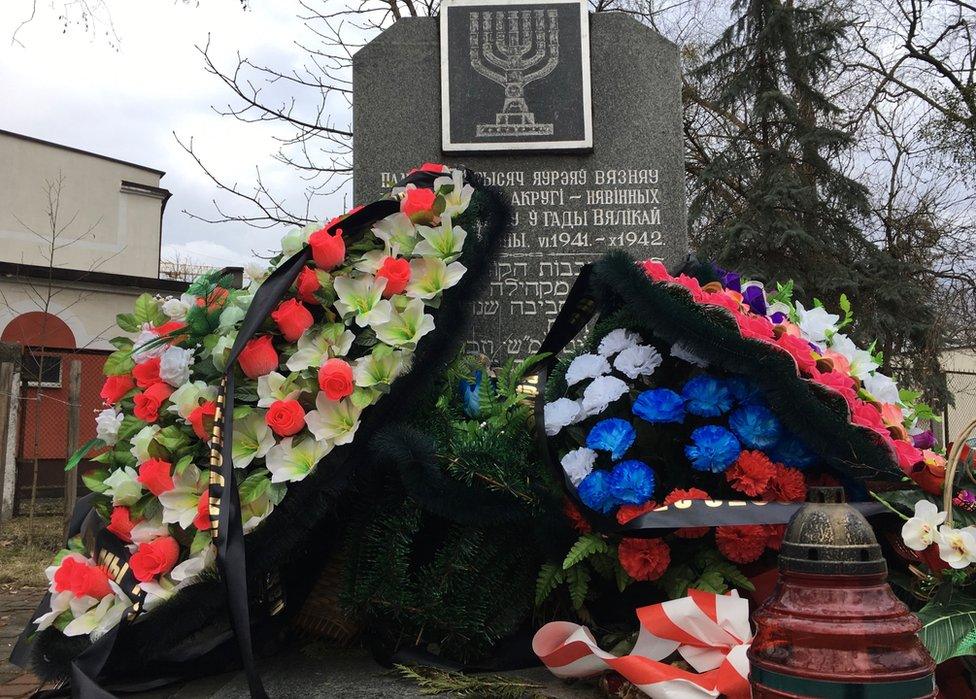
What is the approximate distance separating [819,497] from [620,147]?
9.13 ft

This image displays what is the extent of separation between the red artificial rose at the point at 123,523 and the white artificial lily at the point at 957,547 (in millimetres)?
1774

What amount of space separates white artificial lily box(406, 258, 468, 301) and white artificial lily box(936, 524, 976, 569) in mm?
1224

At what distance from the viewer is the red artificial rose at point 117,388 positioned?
7.97 ft

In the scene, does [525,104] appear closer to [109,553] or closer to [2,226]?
[109,553]

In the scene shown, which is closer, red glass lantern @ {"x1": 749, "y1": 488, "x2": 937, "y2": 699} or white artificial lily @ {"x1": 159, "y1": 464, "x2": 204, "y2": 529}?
red glass lantern @ {"x1": 749, "y1": 488, "x2": 937, "y2": 699}

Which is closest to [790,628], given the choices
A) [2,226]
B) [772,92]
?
[772,92]

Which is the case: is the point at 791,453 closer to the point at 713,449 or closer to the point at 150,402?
the point at 713,449

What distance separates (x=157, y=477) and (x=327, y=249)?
0.71 meters

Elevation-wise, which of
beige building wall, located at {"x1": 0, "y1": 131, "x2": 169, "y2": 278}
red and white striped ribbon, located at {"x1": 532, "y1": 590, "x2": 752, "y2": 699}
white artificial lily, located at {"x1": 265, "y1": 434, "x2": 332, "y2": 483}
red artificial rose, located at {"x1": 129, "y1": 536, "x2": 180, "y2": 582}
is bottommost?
red and white striped ribbon, located at {"x1": 532, "y1": 590, "x2": 752, "y2": 699}

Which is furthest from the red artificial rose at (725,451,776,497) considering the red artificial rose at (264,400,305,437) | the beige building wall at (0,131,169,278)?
the beige building wall at (0,131,169,278)

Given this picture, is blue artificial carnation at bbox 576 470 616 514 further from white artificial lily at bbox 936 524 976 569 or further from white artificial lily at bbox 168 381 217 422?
white artificial lily at bbox 168 381 217 422

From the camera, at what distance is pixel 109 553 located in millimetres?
2102

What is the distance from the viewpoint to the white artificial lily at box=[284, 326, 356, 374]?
6.80 feet

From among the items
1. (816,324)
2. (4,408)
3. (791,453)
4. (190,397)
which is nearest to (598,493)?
(791,453)
